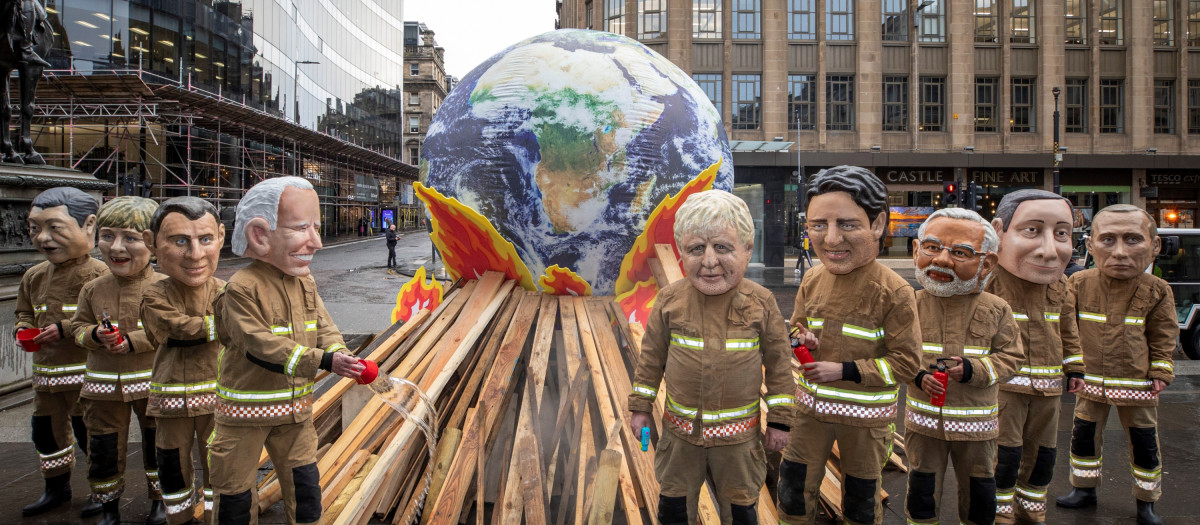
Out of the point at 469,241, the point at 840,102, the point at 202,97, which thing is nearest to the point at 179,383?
the point at 469,241

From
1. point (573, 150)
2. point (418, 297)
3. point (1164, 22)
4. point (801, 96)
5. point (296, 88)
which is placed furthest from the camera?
point (296, 88)

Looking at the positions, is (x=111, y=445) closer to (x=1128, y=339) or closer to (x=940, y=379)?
(x=940, y=379)

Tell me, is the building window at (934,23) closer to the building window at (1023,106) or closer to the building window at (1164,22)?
the building window at (1023,106)

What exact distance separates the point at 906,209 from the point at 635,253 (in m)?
25.0

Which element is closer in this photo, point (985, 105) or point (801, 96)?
point (801, 96)

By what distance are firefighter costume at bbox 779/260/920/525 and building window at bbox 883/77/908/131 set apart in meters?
25.8

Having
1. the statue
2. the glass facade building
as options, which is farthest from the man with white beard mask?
the glass facade building

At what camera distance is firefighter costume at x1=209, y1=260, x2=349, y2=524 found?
109 inches

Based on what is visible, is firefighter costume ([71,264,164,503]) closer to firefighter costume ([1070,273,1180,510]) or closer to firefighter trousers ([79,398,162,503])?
firefighter trousers ([79,398,162,503])

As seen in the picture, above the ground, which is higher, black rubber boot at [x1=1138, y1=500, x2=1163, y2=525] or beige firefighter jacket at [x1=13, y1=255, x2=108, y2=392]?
beige firefighter jacket at [x1=13, y1=255, x2=108, y2=392]

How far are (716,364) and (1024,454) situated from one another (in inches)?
84.7

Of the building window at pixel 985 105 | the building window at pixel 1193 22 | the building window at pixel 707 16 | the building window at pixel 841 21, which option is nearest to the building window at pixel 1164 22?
the building window at pixel 1193 22

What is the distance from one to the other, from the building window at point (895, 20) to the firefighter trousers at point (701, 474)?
27.3 metres

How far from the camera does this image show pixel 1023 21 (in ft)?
84.9
